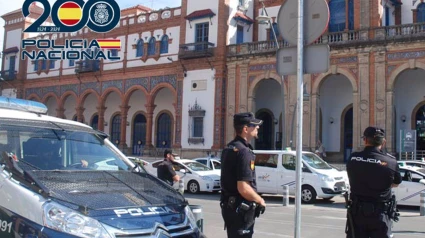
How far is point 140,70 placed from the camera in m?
36.7

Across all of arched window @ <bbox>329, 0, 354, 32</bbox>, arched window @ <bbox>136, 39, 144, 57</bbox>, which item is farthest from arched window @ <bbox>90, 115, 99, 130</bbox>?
arched window @ <bbox>329, 0, 354, 32</bbox>

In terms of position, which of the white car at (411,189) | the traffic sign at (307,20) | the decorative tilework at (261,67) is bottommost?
the white car at (411,189)

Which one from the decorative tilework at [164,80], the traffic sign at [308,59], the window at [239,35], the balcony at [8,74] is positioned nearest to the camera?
the traffic sign at [308,59]

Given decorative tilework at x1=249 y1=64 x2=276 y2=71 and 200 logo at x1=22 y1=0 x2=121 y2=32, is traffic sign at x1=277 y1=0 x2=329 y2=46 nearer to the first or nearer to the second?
200 logo at x1=22 y1=0 x2=121 y2=32

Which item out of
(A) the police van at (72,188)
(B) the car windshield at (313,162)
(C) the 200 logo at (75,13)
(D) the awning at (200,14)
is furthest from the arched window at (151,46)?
(A) the police van at (72,188)

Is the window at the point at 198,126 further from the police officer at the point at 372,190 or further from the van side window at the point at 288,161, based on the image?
the police officer at the point at 372,190

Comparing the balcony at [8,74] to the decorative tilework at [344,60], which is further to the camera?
the balcony at [8,74]

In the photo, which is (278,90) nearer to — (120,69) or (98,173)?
(120,69)

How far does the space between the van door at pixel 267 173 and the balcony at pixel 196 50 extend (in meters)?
15.1

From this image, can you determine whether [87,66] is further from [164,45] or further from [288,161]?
[288,161]

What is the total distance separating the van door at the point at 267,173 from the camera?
695 inches

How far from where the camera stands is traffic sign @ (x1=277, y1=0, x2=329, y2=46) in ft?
17.6

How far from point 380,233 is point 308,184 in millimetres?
11943

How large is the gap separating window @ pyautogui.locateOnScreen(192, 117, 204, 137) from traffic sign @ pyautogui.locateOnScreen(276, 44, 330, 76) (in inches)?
1055
